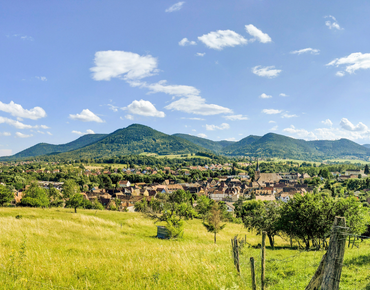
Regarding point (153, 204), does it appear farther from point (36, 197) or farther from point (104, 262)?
point (104, 262)

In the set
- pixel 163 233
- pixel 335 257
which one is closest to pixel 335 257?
pixel 335 257

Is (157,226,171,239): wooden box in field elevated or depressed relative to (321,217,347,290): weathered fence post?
depressed

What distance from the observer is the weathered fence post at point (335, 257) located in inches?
120

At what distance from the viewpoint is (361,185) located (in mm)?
98188

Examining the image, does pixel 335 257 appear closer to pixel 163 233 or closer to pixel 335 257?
pixel 335 257

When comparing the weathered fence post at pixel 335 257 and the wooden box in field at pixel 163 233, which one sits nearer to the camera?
the weathered fence post at pixel 335 257

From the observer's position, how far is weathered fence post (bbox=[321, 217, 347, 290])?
10.0ft

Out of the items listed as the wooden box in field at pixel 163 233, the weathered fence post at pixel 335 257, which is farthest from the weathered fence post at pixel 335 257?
the wooden box in field at pixel 163 233

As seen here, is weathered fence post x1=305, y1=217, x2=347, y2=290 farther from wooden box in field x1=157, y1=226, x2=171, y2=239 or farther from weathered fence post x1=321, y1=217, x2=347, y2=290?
wooden box in field x1=157, y1=226, x2=171, y2=239

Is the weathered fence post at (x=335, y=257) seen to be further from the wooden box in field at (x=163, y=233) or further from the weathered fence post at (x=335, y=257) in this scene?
the wooden box in field at (x=163, y=233)

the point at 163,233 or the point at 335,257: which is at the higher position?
the point at 335,257

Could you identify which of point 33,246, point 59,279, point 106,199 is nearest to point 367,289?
point 59,279

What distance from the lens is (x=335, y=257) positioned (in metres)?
3.10

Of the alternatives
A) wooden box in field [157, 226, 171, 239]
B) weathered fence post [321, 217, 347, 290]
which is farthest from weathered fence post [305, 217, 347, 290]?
wooden box in field [157, 226, 171, 239]
